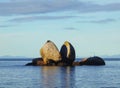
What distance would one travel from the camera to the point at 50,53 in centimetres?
15712

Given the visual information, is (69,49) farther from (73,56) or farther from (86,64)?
(86,64)

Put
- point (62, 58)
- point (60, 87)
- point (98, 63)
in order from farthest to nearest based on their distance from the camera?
point (98, 63) → point (62, 58) → point (60, 87)

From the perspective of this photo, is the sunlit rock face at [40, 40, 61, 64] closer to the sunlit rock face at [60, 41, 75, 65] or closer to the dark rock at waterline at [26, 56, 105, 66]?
the dark rock at waterline at [26, 56, 105, 66]

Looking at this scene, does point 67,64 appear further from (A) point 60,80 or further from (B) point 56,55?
(A) point 60,80

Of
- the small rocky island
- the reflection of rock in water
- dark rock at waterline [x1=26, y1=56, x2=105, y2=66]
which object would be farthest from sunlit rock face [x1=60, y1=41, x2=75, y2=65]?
the reflection of rock in water

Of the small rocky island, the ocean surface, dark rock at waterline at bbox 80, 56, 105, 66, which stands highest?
the small rocky island

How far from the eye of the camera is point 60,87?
245 feet

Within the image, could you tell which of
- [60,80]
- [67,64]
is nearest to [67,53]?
[67,64]

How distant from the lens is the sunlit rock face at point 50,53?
15675 cm

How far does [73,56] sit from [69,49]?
280 centimetres

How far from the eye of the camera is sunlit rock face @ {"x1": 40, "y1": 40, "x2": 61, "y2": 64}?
157 m

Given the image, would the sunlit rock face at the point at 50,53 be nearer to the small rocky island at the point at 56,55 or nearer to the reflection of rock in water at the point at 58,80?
the small rocky island at the point at 56,55

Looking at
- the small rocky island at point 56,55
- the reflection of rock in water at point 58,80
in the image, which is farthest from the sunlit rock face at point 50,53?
the reflection of rock in water at point 58,80

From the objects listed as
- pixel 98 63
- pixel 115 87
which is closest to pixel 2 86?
pixel 115 87
